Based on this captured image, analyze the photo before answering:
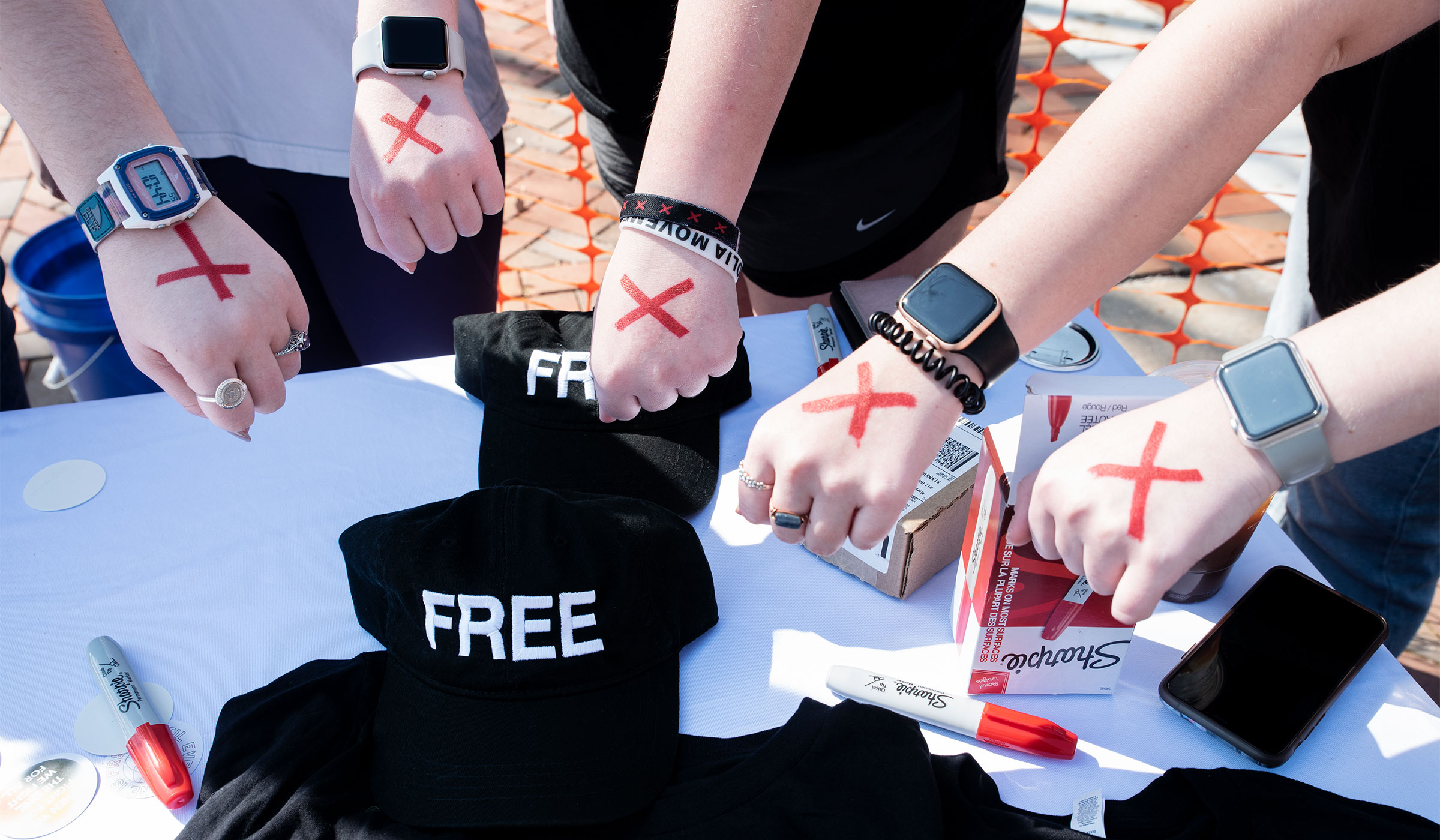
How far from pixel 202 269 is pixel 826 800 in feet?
2.51

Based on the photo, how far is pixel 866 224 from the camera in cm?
126

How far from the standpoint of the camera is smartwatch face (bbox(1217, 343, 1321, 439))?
600mm

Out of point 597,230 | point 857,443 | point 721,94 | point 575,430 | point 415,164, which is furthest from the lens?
point 597,230

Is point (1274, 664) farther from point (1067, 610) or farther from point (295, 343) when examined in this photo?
point (295, 343)

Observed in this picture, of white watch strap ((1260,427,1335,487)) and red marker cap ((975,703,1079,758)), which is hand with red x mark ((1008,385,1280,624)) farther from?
red marker cap ((975,703,1079,758))

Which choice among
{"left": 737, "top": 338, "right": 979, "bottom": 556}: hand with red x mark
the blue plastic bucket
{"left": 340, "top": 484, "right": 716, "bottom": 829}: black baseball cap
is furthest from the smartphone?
the blue plastic bucket

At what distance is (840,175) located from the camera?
120 centimetres

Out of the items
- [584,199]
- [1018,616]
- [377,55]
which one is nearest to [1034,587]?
[1018,616]

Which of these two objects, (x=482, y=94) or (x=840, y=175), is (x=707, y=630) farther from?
(x=482, y=94)

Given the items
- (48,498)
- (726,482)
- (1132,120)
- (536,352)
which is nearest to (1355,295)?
(1132,120)

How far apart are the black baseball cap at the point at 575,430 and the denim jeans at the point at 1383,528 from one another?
2.92 ft

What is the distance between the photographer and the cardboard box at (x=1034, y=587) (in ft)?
2.17

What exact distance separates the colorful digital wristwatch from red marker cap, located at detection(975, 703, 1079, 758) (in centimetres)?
93

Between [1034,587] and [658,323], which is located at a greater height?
[658,323]
